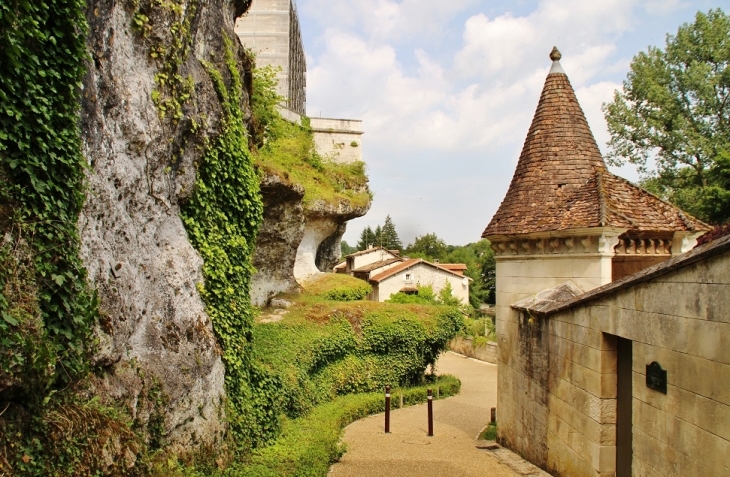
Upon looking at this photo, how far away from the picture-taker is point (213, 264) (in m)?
9.75

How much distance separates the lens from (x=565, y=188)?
11.6 meters

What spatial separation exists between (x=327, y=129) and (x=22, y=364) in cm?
2585

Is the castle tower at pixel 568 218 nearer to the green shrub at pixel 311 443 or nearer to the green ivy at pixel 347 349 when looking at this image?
the green shrub at pixel 311 443

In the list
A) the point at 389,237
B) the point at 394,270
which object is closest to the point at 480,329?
the point at 394,270

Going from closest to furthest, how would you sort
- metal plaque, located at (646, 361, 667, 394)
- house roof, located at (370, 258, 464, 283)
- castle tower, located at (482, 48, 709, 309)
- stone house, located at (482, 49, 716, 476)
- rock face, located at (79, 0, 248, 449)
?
1. metal plaque, located at (646, 361, 667, 394)
2. rock face, located at (79, 0, 248, 449)
3. stone house, located at (482, 49, 716, 476)
4. castle tower, located at (482, 48, 709, 309)
5. house roof, located at (370, 258, 464, 283)

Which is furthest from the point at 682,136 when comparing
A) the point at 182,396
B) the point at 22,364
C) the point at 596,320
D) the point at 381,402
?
the point at 22,364

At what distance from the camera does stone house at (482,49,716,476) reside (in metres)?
7.35

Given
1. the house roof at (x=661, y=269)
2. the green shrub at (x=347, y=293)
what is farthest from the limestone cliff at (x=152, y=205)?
the green shrub at (x=347, y=293)

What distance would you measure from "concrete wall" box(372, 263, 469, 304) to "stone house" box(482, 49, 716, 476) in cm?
2683

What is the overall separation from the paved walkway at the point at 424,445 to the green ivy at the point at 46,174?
655cm

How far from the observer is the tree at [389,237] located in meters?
89.8

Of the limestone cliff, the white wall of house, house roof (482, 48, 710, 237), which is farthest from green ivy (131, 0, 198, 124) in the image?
the white wall of house

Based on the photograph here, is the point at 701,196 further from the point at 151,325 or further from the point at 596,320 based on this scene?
the point at 151,325

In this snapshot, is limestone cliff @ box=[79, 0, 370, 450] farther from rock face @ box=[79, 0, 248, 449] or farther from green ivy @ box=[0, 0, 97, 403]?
green ivy @ box=[0, 0, 97, 403]
